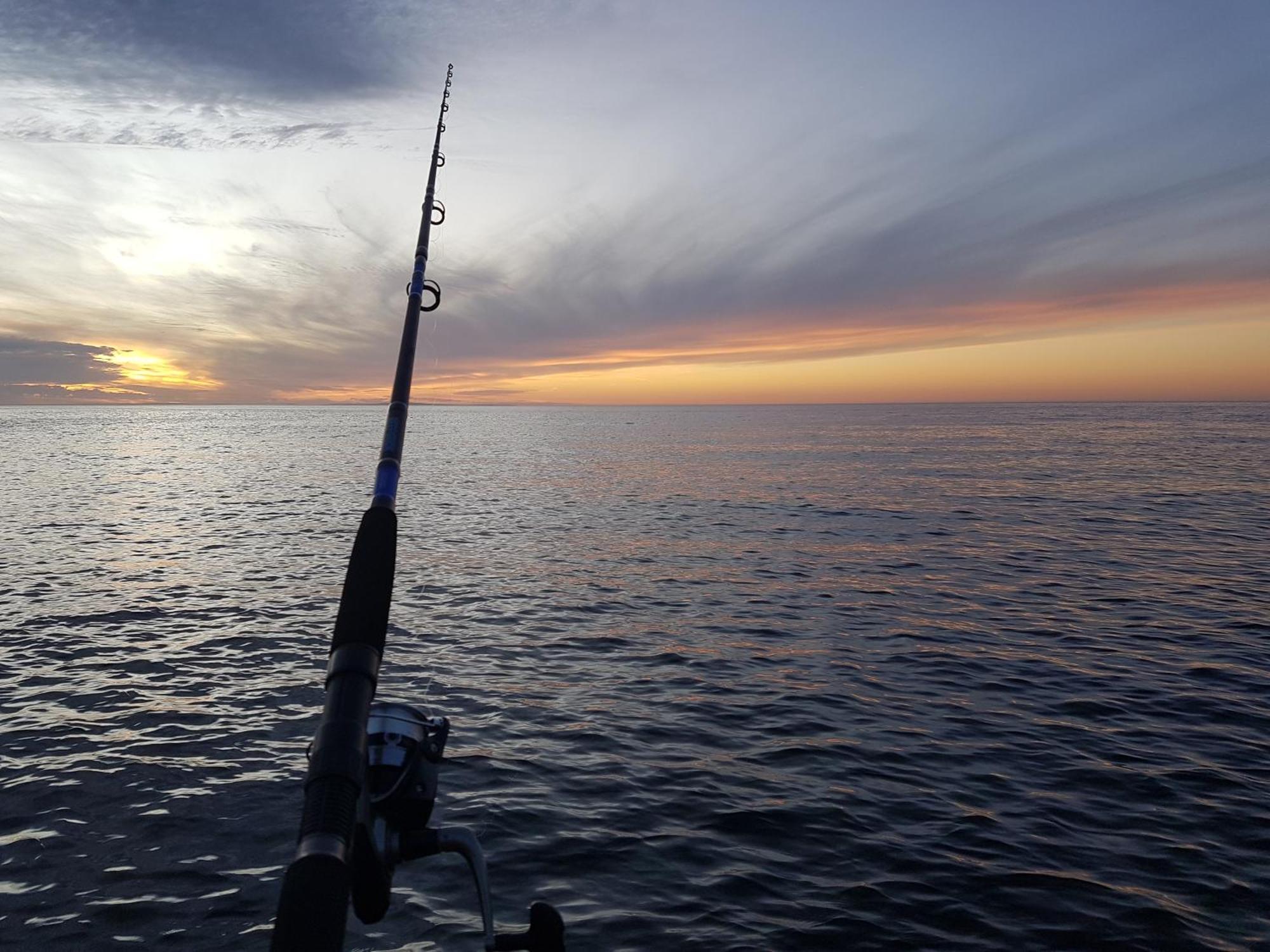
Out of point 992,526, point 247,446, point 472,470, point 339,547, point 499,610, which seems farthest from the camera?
point 247,446

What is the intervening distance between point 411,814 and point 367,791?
52 cm

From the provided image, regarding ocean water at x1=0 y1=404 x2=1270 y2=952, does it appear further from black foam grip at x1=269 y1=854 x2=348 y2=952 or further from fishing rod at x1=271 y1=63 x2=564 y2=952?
black foam grip at x1=269 y1=854 x2=348 y2=952

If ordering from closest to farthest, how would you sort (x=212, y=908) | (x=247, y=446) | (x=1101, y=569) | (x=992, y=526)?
(x=212, y=908), (x=1101, y=569), (x=992, y=526), (x=247, y=446)

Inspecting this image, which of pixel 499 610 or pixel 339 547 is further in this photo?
pixel 339 547

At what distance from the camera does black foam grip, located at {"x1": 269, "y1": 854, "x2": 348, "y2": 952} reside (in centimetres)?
251

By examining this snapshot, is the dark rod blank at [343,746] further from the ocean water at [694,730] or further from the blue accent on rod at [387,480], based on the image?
the ocean water at [694,730]

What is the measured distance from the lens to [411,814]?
13.7ft

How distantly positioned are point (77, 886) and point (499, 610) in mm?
11817

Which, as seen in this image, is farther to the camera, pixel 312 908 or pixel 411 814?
pixel 411 814

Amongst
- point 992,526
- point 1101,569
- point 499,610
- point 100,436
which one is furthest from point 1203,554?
point 100,436

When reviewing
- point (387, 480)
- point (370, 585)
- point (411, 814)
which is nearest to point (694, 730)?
point (411, 814)

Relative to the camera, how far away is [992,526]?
105ft

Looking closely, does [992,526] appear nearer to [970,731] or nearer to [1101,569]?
[1101,569]

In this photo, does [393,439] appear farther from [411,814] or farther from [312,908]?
[312,908]
